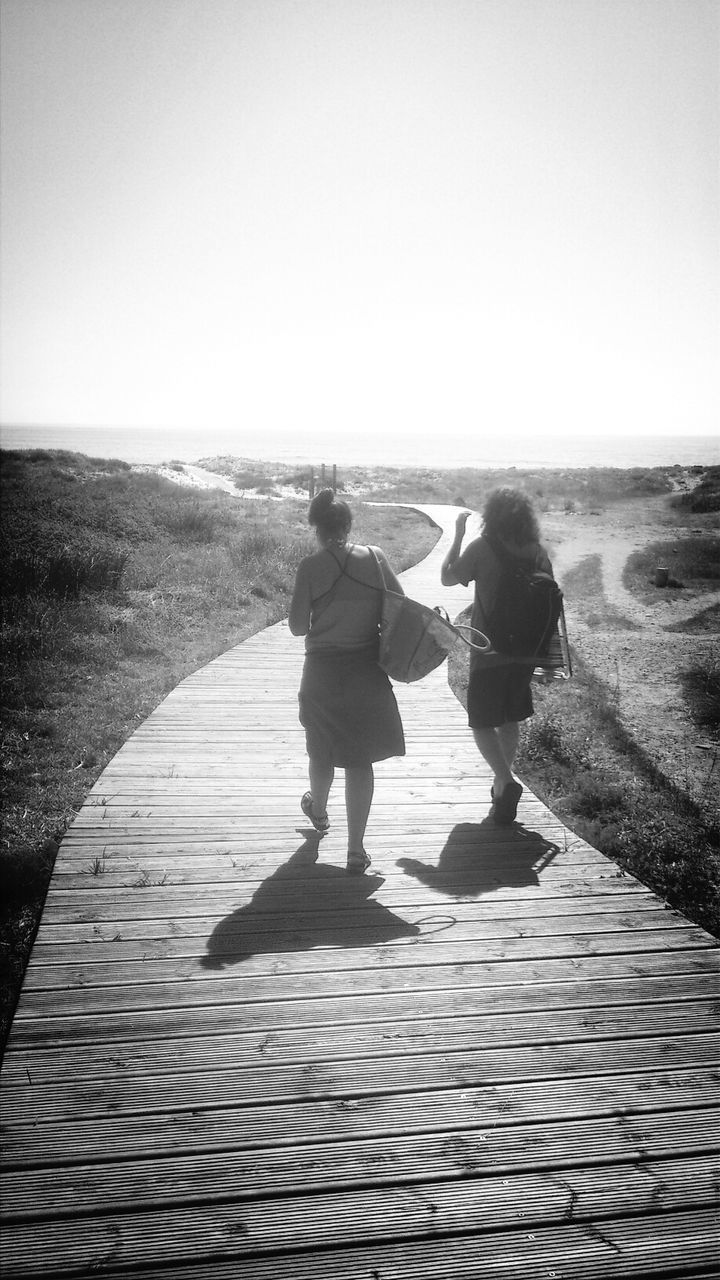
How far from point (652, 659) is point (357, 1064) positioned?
10.7 meters

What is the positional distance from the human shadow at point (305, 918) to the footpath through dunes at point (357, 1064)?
1 cm

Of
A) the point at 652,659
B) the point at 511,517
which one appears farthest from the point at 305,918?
the point at 652,659

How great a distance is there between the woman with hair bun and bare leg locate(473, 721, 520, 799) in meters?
0.88

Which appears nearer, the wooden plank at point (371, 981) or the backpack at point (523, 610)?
the wooden plank at point (371, 981)

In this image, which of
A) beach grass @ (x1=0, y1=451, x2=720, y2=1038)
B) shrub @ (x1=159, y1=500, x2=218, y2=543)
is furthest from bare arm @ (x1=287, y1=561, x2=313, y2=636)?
shrub @ (x1=159, y1=500, x2=218, y2=543)

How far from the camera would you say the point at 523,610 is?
4.00 metres

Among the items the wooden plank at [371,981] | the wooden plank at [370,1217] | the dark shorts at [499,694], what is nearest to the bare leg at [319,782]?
the dark shorts at [499,694]

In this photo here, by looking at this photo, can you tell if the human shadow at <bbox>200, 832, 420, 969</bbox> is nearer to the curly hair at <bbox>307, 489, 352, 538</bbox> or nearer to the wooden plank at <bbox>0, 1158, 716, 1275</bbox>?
the wooden plank at <bbox>0, 1158, 716, 1275</bbox>

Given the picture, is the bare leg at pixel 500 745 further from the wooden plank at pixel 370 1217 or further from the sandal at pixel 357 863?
the wooden plank at pixel 370 1217

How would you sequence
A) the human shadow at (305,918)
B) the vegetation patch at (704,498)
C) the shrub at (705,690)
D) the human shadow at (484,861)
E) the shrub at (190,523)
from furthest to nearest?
the vegetation patch at (704,498)
the shrub at (190,523)
the shrub at (705,690)
the human shadow at (484,861)
the human shadow at (305,918)

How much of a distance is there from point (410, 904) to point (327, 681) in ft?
3.87

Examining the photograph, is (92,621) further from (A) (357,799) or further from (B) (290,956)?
(B) (290,956)

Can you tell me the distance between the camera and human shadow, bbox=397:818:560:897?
146 inches

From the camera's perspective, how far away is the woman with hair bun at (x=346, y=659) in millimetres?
3479
